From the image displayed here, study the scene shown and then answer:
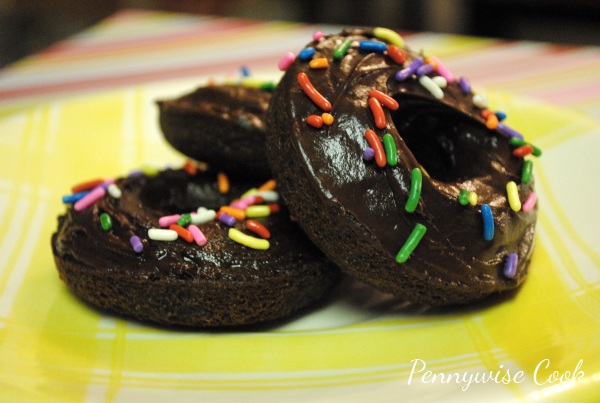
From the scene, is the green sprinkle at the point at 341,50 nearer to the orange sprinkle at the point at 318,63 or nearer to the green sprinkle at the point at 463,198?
the orange sprinkle at the point at 318,63

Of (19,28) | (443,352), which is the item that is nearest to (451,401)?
(443,352)

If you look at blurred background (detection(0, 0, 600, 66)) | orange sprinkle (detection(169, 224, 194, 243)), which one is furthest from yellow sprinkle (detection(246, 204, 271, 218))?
blurred background (detection(0, 0, 600, 66))

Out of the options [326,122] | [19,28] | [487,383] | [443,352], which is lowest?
[19,28]

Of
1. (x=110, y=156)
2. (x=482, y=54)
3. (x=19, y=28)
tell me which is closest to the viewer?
(x=110, y=156)

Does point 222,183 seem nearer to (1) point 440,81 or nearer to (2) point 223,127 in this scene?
(2) point 223,127

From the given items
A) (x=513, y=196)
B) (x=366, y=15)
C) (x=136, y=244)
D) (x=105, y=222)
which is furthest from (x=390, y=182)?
Answer: (x=366, y=15)

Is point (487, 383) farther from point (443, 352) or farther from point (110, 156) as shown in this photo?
point (110, 156)

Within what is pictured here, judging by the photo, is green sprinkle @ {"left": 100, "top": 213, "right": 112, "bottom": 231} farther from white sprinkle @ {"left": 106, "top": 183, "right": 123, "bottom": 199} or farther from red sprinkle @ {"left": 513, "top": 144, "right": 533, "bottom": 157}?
red sprinkle @ {"left": 513, "top": 144, "right": 533, "bottom": 157}
